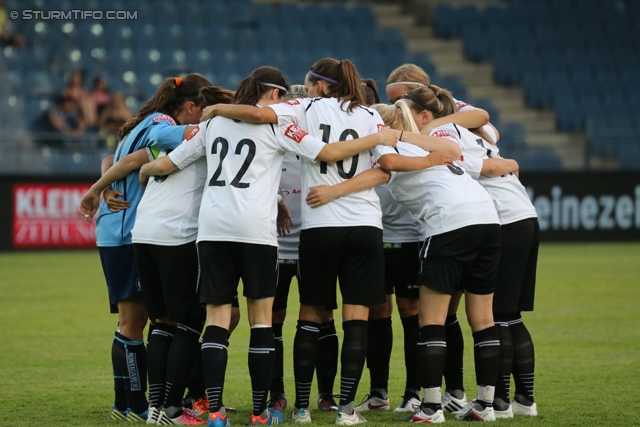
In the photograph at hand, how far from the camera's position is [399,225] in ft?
21.5

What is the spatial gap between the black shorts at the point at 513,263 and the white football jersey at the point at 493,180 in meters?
0.07

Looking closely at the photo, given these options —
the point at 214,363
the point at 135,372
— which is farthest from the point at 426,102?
the point at 135,372

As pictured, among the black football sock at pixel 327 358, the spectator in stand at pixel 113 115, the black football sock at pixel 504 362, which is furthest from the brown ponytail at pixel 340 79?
the spectator in stand at pixel 113 115

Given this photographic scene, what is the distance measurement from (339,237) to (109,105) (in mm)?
15727

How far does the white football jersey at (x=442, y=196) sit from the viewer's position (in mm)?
5770

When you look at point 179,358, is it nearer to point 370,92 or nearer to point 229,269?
point 229,269

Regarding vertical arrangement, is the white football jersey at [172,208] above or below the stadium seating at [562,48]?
below

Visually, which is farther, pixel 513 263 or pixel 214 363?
pixel 513 263

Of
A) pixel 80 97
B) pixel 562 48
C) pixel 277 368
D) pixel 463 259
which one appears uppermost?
pixel 562 48

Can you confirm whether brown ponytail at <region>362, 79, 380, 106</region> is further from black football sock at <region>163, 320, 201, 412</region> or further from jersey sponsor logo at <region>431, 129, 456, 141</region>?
black football sock at <region>163, 320, 201, 412</region>

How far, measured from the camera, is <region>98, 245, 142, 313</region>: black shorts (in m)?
6.04

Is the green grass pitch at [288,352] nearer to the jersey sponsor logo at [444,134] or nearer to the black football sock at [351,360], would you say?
the black football sock at [351,360]

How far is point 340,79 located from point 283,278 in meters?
1.42

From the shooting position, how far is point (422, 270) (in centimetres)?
580
